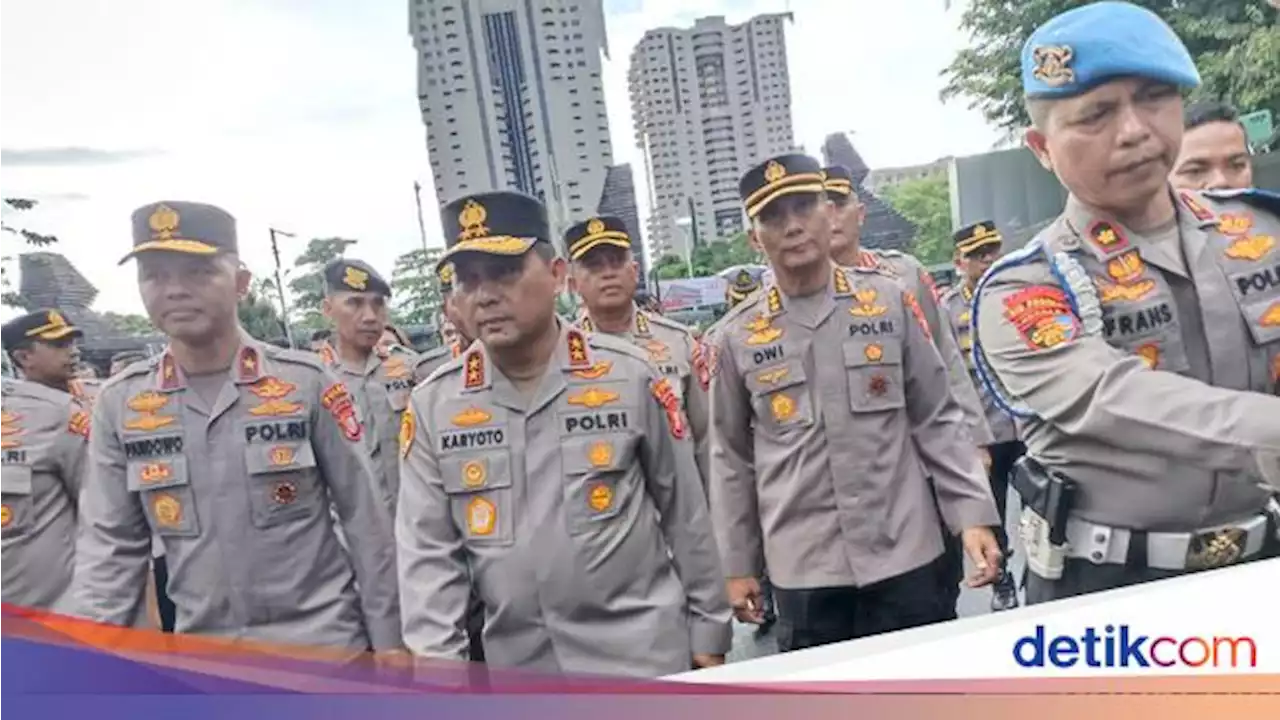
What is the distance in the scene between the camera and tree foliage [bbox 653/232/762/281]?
146 cm

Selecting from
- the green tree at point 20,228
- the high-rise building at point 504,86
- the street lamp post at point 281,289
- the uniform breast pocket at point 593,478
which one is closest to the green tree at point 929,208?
the high-rise building at point 504,86

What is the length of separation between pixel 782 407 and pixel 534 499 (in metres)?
0.45

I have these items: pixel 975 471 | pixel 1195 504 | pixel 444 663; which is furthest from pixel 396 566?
pixel 1195 504

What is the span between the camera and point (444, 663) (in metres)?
1.46

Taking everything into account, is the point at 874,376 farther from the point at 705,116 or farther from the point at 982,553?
the point at 705,116

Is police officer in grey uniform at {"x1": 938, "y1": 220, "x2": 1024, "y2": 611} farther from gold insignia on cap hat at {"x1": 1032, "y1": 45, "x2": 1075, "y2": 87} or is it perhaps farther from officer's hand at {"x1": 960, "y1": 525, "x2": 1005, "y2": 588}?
gold insignia on cap hat at {"x1": 1032, "y1": 45, "x2": 1075, "y2": 87}

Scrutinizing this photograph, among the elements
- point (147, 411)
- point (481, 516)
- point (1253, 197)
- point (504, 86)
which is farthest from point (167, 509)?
point (1253, 197)

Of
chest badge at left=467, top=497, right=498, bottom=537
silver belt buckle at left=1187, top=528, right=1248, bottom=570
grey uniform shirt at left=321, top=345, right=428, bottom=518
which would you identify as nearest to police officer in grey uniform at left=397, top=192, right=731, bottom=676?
chest badge at left=467, top=497, right=498, bottom=537

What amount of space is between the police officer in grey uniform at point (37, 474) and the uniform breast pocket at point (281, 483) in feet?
0.95

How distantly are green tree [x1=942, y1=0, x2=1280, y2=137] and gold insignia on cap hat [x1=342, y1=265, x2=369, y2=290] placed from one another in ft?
3.16

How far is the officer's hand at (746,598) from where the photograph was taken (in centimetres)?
163

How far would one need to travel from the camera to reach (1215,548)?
1.27 m

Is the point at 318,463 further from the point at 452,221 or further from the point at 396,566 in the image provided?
the point at 452,221

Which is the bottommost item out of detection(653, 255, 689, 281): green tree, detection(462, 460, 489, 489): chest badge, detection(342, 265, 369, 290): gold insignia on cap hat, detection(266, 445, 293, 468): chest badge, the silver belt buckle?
the silver belt buckle
